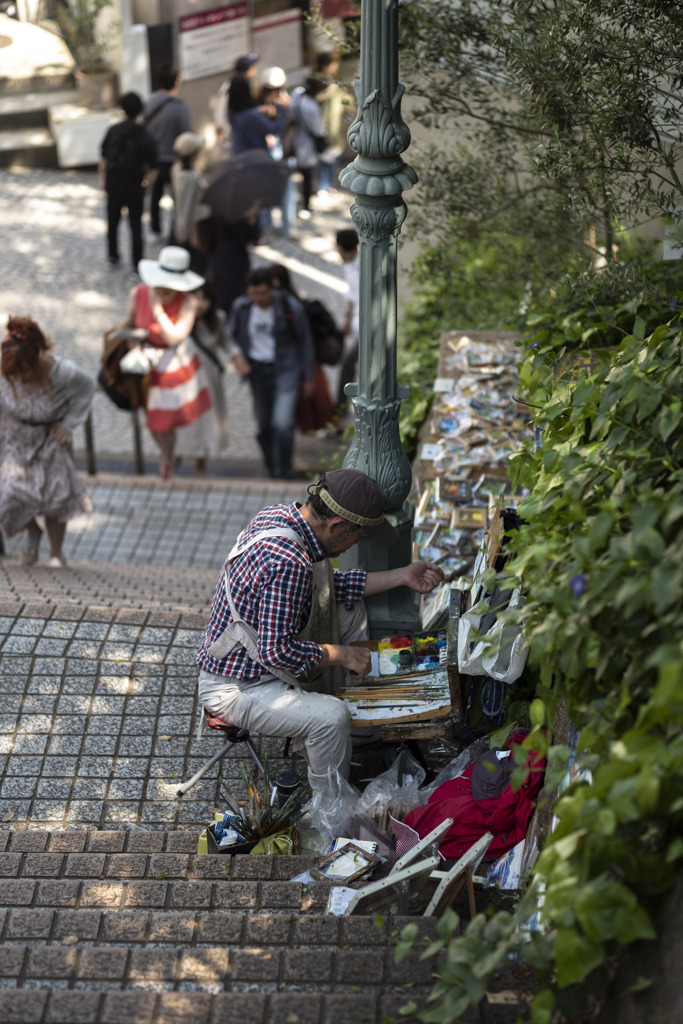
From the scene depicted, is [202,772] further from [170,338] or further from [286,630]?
[170,338]

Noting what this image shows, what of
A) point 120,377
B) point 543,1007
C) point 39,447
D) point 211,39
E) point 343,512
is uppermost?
point 211,39

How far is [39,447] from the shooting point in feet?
21.2

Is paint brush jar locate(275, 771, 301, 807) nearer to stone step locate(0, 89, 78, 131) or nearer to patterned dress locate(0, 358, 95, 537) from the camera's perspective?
patterned dress locate(0, 358, 95, 537)

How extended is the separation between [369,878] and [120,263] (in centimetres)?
984

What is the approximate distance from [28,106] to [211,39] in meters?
2.71

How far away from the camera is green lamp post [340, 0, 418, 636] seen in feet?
13.5

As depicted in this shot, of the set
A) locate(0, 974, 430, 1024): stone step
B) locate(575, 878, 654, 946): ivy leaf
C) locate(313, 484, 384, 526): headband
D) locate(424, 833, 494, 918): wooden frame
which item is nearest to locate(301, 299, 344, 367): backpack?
locate(313, 484, 384, 526): headband

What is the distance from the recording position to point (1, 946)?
3027mm

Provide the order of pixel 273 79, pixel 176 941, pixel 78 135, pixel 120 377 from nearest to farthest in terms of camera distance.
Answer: pixel 176 941
pixel 120 377
pixel 273 79
pixel 78 135

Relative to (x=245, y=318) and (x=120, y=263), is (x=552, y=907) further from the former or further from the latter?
(x=120, y=263)

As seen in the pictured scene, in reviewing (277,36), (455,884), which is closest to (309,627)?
(455,884)

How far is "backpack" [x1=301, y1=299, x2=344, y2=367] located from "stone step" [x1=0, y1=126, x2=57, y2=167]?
7.47 metres

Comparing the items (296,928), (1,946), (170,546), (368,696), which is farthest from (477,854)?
(170,546)

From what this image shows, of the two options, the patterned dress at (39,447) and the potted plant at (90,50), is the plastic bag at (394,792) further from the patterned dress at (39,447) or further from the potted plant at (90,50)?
the potted plant at (90,50)
